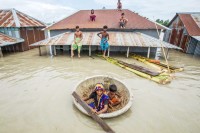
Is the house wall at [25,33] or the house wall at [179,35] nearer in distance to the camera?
the house wall at [25,33]

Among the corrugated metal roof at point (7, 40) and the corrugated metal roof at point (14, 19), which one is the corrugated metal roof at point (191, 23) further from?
the corrugated metal roof at point (7, 40)

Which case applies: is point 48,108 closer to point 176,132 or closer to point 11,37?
point 176,132

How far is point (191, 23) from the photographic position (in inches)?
596

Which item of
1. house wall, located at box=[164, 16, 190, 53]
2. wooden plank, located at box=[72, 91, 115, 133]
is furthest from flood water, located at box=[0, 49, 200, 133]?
house wall, located at box=[164, 16, 190, 53]

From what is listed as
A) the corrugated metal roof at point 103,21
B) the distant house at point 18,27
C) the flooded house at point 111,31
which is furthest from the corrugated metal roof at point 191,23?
the distant house at point 18,27

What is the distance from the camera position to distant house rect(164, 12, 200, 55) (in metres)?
14.3

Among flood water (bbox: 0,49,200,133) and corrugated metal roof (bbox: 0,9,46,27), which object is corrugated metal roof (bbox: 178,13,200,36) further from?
corrugated metal roof (bbox: 0,9,46,27)

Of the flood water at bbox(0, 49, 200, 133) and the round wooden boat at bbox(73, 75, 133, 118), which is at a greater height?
the round wooden boat at bbox(73, 75, 133, 118)

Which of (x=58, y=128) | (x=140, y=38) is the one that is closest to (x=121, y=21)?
(x=140, y=38)

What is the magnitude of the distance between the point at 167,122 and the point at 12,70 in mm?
8990

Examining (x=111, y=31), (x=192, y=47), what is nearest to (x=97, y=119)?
(x=111, y=31)

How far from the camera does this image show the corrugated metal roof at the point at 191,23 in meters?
14.2

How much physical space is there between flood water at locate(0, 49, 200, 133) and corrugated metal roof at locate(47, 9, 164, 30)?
6.93 m

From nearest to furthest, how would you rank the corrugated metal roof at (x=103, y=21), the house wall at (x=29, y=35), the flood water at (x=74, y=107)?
1. the flood water at (x=74, y=107)
2. the corrugated metal roof at (x=103, y=21)
3. the house wall at (x=29, y=35)
